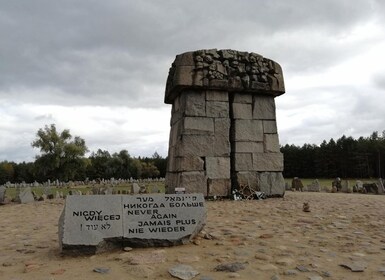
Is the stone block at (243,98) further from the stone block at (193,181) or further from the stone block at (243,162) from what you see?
the stone block at (193,181)

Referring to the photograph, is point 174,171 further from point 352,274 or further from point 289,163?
point 289,163

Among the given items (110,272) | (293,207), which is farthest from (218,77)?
(110,272)

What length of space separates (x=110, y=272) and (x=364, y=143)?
182 ft

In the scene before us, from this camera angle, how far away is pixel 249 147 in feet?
32.6

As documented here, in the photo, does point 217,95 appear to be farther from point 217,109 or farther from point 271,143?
point 271,143

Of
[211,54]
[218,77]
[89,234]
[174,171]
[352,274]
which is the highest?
[211,54]

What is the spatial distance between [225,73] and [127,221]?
6017 mm

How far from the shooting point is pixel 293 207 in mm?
8109

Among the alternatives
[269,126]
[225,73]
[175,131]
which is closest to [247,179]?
[269,126]

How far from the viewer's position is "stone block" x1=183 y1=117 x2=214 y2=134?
30.9ft

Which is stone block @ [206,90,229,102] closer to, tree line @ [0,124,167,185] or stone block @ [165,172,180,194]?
stone block @ [165,172,180,194]

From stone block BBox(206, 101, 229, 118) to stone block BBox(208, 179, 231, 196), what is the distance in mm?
1699

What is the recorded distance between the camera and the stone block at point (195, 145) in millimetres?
9297

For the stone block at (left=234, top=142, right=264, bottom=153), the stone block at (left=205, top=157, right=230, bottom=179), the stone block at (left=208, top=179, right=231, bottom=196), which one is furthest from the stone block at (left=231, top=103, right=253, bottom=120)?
the stone block at (left=208, top=179, right=231, bottom=196)
